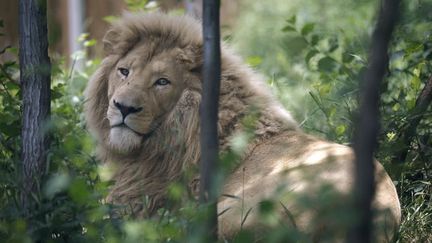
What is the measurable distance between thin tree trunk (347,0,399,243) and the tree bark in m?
1.34

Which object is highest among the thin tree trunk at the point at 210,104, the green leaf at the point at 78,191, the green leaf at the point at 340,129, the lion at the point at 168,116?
the thin tree trunk at the point at 210,104

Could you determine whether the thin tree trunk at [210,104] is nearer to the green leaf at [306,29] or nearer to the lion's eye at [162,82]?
the lion's eye at [162,82]

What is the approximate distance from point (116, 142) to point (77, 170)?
841 mm

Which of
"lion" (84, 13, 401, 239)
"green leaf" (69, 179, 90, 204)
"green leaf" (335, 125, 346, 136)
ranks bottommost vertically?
"green leaf" (335, 125, 346, 136)

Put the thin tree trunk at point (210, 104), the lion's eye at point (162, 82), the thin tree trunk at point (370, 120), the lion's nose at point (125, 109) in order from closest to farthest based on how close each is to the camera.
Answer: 1. the thin tree trunk at point (370, 120)
2. the thin tree trunk at point (210, 104)
3. the lion's nose at point (125, 109)
4. the lion's eye at point (162, 82)

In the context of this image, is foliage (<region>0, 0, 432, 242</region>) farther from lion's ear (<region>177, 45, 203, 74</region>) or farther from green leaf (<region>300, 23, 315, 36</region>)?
lion's ear (<region>177, 45, 203, 74</region>)

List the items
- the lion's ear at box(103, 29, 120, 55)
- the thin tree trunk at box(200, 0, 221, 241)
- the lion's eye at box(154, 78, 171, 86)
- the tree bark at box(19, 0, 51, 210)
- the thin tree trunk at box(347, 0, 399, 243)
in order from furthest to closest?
the lion's ear at box(103, 29, 120, 55) < the lion's eye at box(154, 78, 171, 86) < the tree bark at box(19, 0, 51, 210) < the thin tree trunk at box(200, 0, 221, 241) < the thin tree trunk at box(347, 0, 399, 243)

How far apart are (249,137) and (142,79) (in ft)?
2.16

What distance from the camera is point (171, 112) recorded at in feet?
11.6

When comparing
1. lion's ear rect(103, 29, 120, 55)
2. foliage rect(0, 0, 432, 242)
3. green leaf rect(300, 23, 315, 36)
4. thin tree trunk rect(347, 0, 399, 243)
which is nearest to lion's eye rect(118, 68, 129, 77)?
lion's ear rect(103, 29, 120, 55)

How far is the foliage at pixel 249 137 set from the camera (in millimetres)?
2264

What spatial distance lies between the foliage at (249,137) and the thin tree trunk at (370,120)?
0.27 m

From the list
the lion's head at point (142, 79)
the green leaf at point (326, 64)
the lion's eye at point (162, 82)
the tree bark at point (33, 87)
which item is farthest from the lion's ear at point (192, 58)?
the tree bark at point (33, 87)

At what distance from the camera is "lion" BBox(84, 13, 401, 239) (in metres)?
3.29
